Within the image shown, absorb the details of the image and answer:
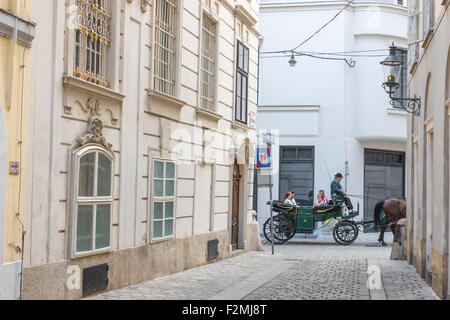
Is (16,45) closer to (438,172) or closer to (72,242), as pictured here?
Answer: (72,242)

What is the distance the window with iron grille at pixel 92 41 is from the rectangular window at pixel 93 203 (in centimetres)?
119

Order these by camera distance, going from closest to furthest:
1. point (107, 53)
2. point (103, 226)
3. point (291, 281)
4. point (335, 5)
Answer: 1. point (103, 226)
2. point (107, 53)
3. point (291, 281)
4. point (335, 5)

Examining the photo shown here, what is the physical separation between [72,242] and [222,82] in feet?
26.7

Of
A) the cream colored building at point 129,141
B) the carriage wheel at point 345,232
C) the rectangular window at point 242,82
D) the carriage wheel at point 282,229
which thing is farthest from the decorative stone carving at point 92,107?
the carriage wheel at point 345,232

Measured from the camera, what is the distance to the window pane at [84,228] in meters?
9.90

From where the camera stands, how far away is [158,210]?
42.4 ft

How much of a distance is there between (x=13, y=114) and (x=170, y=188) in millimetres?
5618

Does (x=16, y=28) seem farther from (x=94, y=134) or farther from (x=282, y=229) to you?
(x=282, y=229)

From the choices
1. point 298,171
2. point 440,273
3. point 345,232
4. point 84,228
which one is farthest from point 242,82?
point 298,171

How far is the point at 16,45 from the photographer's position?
27.2 ft

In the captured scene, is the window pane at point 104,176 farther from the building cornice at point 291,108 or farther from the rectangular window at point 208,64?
the building cornice at point 291,108

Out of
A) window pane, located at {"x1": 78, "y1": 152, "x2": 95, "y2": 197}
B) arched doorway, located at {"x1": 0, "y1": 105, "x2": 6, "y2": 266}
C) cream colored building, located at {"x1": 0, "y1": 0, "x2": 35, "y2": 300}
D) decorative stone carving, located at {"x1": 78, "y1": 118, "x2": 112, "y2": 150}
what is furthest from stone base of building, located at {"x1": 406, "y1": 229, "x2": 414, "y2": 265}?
arched doorway, located at {"x1": 0, "y1": 105, "x2": 6, "y2": 266}

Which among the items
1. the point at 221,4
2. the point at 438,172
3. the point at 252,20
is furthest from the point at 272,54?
the point at 438,172

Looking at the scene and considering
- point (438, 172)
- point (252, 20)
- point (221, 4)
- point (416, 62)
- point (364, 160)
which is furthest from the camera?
point (364, 160)
